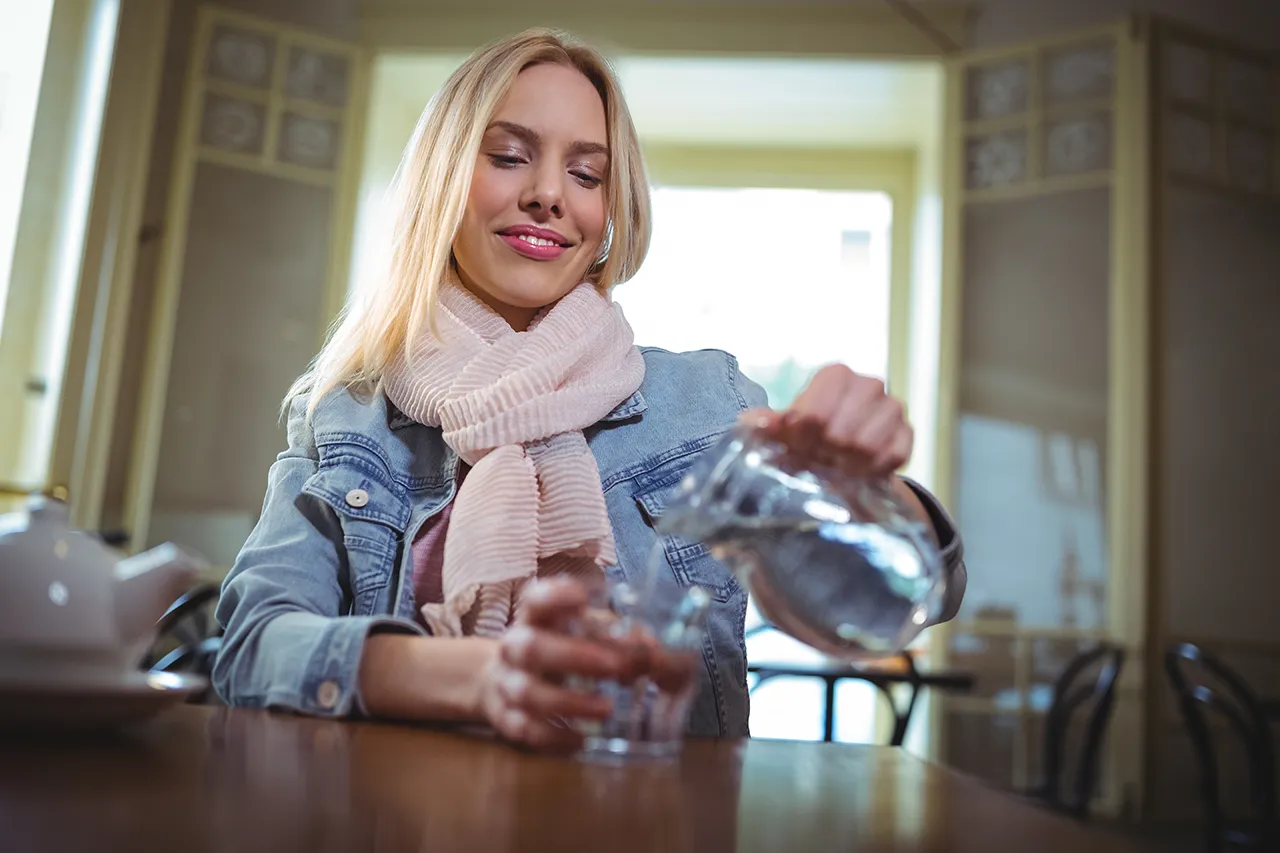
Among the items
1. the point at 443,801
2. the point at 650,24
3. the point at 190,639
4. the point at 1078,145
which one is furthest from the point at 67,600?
the point at 650,24

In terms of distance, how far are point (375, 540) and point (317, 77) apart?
3.84 m

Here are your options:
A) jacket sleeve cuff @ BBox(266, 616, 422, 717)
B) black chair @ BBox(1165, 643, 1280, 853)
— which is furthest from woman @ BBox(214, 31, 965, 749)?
black chair @ BBox(1165, 643, 1280, 853)

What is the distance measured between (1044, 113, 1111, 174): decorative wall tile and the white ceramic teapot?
13.8 ft

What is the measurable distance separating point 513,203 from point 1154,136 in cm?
362

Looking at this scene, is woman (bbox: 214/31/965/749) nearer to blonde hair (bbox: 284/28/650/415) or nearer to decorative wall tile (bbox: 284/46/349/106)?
blonde hair (bbox: 284/28/650/415)

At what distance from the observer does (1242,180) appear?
425cm

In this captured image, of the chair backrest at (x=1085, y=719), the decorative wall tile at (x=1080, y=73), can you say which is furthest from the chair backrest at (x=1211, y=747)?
the decorative wall tile at (x=1080, y=73)

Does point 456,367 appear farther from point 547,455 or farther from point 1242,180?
point 1242,180

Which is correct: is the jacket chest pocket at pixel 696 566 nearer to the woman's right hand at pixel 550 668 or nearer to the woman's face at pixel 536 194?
the woman's face at pixel 536 194

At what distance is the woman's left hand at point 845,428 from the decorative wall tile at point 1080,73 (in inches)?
160

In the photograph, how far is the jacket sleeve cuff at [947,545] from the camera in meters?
0.97

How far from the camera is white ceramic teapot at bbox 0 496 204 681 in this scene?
57cm

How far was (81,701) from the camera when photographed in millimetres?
571

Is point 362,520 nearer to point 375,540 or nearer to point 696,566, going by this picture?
point 375,540
